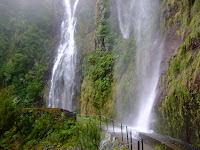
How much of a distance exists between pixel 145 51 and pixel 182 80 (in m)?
4.84

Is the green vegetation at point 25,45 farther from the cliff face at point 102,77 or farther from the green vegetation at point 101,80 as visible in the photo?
the green vegetation at point 101,80

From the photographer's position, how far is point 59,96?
20.5 metres

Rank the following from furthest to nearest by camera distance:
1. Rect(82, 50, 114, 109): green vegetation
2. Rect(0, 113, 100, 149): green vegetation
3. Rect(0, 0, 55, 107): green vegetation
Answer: Rect(0, 0, 55, 107): green vegetation < Rect(82, 50, 114, 109): green vegetation < Rect(0, 113, 100, 149): green vegetation

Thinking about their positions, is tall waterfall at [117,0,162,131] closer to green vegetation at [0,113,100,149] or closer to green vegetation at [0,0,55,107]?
green vegetation at [0,113,100,149]

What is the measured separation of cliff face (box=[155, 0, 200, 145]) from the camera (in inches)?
186

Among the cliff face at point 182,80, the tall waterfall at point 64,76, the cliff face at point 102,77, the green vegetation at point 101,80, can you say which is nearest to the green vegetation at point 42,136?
the cliff face at point 182,80

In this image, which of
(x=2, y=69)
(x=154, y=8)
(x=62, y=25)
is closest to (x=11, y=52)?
(x=2, y=69)

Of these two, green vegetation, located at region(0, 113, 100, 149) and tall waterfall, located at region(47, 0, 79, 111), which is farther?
tall waterfall, located at region(47, 0, 79, 111)

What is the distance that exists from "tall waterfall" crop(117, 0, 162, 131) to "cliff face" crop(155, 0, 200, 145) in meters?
0.84

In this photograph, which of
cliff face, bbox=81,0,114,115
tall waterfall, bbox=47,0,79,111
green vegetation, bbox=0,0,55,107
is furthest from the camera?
green vegetation, bbox=0,0,55,107

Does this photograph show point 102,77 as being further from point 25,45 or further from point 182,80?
point 25,45

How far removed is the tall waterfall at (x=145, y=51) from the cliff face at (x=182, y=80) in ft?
2.76

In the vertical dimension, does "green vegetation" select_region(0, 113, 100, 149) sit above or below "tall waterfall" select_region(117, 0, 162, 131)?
below

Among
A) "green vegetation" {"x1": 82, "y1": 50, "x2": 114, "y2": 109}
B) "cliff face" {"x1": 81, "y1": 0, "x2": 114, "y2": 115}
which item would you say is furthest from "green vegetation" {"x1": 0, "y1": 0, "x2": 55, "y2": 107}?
"green vegetation" {"x1": 82, "y1": 50, "x2": 114, "y2": 109}
